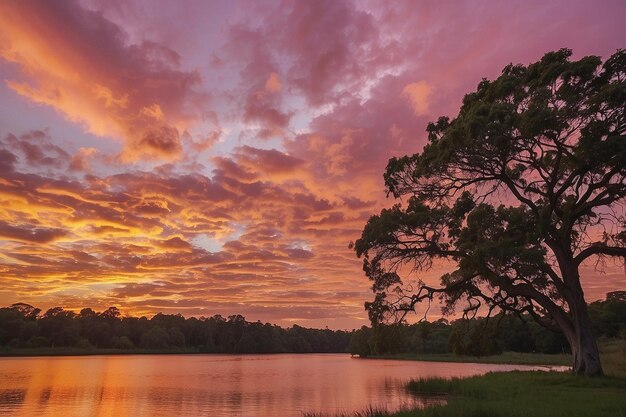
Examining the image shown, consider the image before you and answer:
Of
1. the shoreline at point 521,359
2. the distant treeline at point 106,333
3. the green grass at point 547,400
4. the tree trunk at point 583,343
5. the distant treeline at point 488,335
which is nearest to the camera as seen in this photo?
the green grass at point 547,400

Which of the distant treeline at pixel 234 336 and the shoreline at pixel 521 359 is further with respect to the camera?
the shoreline at pixel 521 359

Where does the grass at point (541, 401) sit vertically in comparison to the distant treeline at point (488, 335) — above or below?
below

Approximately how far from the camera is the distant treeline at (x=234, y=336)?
32281 mm

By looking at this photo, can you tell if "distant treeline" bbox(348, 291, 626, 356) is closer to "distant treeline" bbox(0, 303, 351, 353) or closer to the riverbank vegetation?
the riverbank vegetation

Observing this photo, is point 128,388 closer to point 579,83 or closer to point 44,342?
point 579,83

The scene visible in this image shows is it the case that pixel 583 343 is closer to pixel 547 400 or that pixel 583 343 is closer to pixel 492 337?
pixel 492 337

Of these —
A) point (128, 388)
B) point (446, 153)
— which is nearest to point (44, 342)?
point (128, 388)

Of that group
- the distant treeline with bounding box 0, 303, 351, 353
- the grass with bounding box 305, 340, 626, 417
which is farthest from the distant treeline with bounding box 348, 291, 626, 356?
the distant treeline with bounding box 0, 303, 351, 353

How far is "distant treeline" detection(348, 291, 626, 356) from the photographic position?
99.1 feet

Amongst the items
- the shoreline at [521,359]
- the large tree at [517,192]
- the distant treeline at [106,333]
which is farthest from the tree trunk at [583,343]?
the distant treeline at [106,333]

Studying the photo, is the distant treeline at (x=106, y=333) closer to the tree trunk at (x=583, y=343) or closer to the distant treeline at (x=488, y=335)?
the distant treeline at (x=488, y=335)

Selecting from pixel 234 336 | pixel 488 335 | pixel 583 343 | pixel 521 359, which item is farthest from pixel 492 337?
pixel 234 336

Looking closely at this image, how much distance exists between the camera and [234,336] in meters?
200

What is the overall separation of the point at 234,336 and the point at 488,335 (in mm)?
179598
